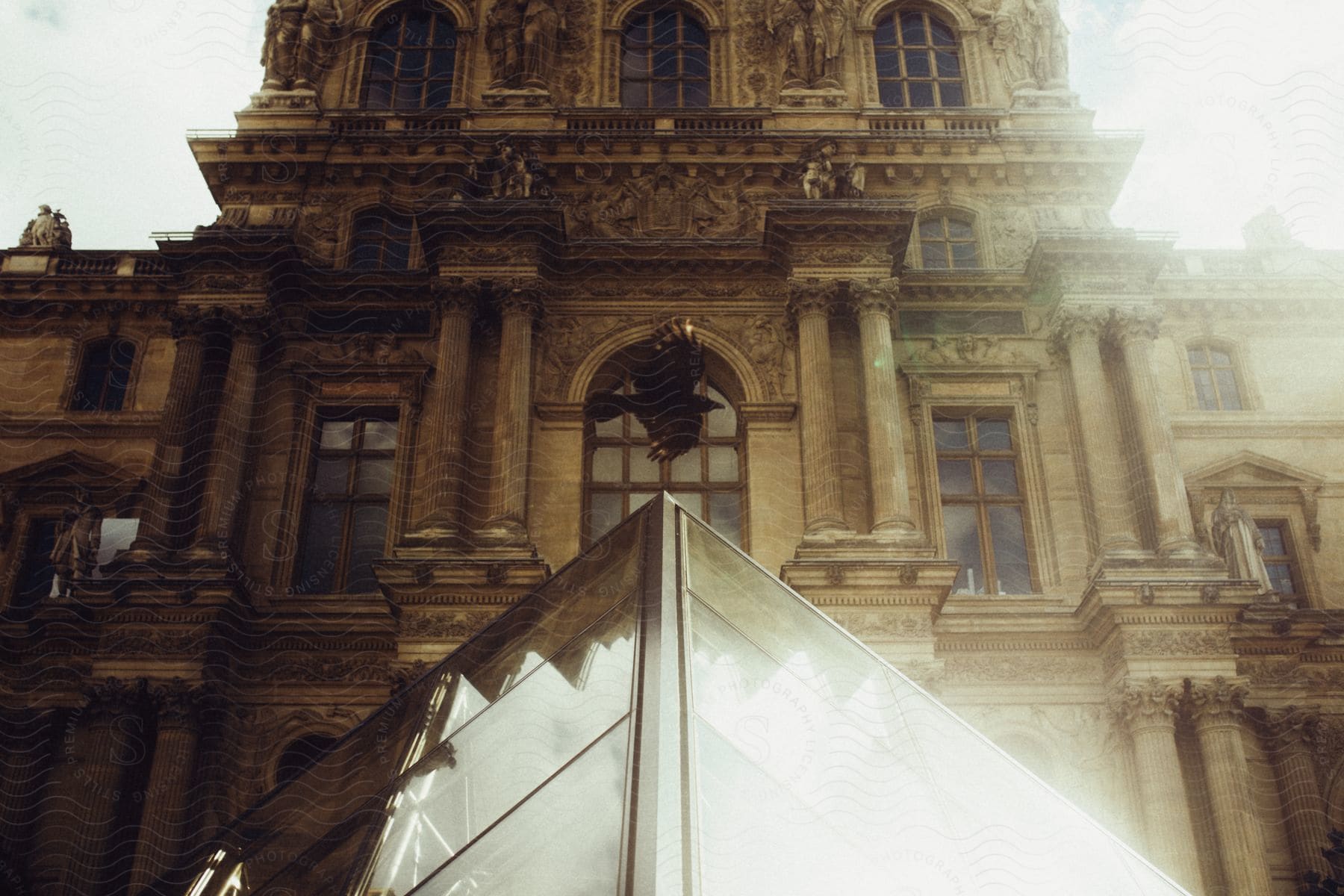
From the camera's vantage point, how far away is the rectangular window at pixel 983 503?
17.0 metres

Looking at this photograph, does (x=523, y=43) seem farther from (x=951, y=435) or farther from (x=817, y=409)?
(x=951, y=435)

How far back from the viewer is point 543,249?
18.0m

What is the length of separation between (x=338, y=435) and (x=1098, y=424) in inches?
421

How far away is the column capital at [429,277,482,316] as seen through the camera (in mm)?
17641

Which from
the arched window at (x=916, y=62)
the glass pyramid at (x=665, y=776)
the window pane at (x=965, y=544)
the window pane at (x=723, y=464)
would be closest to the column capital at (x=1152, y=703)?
the window pane at (x=965, y=544)

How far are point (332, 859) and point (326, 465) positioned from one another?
12.0 metres

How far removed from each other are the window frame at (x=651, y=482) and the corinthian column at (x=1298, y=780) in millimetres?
7685

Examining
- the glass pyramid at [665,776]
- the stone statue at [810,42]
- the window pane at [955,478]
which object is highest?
the stone statue at [810,42]

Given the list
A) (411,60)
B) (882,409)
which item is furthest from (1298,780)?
(411,60)

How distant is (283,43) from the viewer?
21.1 meters

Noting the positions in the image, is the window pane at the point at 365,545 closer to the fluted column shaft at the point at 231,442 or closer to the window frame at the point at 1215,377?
the fluted column shaft at the point at 231,442

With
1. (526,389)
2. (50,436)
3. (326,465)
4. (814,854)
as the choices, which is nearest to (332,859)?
(814,854)

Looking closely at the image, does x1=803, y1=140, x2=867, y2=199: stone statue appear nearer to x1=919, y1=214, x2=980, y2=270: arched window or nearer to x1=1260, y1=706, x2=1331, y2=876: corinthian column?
x1=919, y1=214, x2=980, y2=270: arched window

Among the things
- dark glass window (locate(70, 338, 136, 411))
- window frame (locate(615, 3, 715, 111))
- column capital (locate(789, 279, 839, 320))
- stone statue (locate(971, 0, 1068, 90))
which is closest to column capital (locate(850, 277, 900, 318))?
column capital (locate(789, 279, 839, 320))
